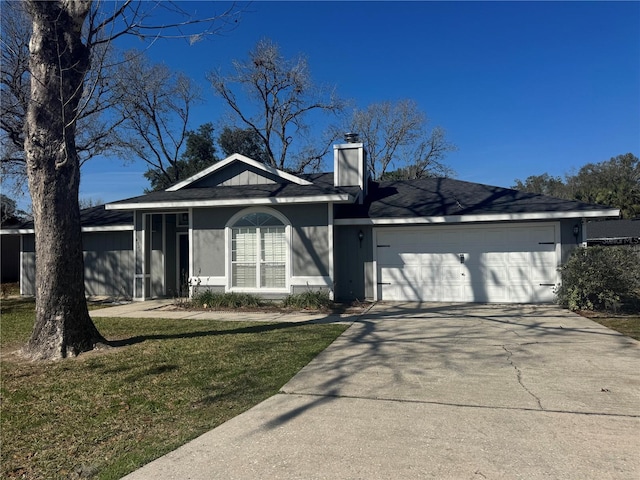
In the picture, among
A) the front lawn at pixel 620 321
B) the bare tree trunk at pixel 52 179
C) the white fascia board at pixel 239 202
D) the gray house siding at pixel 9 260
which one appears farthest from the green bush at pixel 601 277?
the gray house siding at pixel 9 260

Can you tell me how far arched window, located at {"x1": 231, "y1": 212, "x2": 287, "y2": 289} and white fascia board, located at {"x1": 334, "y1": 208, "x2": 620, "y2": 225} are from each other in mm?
1795

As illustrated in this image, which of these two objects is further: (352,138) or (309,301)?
(352,138)

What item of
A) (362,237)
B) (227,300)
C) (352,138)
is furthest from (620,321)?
(352,138)

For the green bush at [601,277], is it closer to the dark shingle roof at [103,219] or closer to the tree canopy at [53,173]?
the tree canopy at [53,173]

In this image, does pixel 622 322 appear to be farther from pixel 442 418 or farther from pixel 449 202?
pixel 442 418

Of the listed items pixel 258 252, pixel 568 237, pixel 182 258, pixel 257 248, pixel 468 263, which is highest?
pixel 568 237

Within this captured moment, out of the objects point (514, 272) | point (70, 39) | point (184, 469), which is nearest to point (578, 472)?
point (184, 469)

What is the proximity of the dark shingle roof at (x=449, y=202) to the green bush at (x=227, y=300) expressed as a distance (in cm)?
345

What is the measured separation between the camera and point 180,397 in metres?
5.00

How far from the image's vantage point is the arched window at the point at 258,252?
12375 millimetres

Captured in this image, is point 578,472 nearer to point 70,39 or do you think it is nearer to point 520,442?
point 520,442

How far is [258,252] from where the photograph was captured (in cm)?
1248

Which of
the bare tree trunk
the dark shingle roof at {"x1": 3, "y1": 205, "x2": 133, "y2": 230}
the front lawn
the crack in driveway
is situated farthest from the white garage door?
the dark shingle roof at {"x1": 3, "y1": 205, "x2": 133, "y2": 230}

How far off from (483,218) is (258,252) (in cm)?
615
